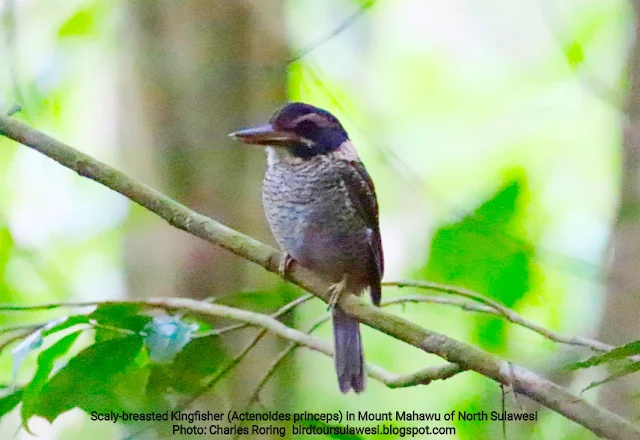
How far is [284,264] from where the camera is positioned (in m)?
1.18

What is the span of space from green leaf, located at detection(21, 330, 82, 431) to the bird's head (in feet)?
1.31

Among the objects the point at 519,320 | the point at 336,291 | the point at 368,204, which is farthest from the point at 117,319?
the point at 519,320

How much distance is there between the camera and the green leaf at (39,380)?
1045 millimetres

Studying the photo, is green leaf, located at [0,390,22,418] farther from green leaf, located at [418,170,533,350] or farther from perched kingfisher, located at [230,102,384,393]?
green leaf, located at [418,170,533,350]

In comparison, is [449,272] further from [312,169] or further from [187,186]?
[187,186]

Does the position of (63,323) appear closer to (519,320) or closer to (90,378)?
(90,378)

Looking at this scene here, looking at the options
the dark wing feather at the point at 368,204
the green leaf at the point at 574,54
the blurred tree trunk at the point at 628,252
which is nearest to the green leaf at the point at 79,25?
the dark wing feather at the point at 368,204

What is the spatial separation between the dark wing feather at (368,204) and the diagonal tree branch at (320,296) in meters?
0.09

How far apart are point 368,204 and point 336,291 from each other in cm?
18

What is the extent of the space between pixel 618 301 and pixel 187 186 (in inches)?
31.0

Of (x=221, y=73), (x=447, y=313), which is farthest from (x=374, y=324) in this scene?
(x=221, y=73)

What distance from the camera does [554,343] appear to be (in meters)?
1.24

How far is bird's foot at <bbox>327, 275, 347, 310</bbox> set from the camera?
1.17m

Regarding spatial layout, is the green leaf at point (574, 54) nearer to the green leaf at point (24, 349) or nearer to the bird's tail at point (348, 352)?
the bird's tail at point (348, 352)
